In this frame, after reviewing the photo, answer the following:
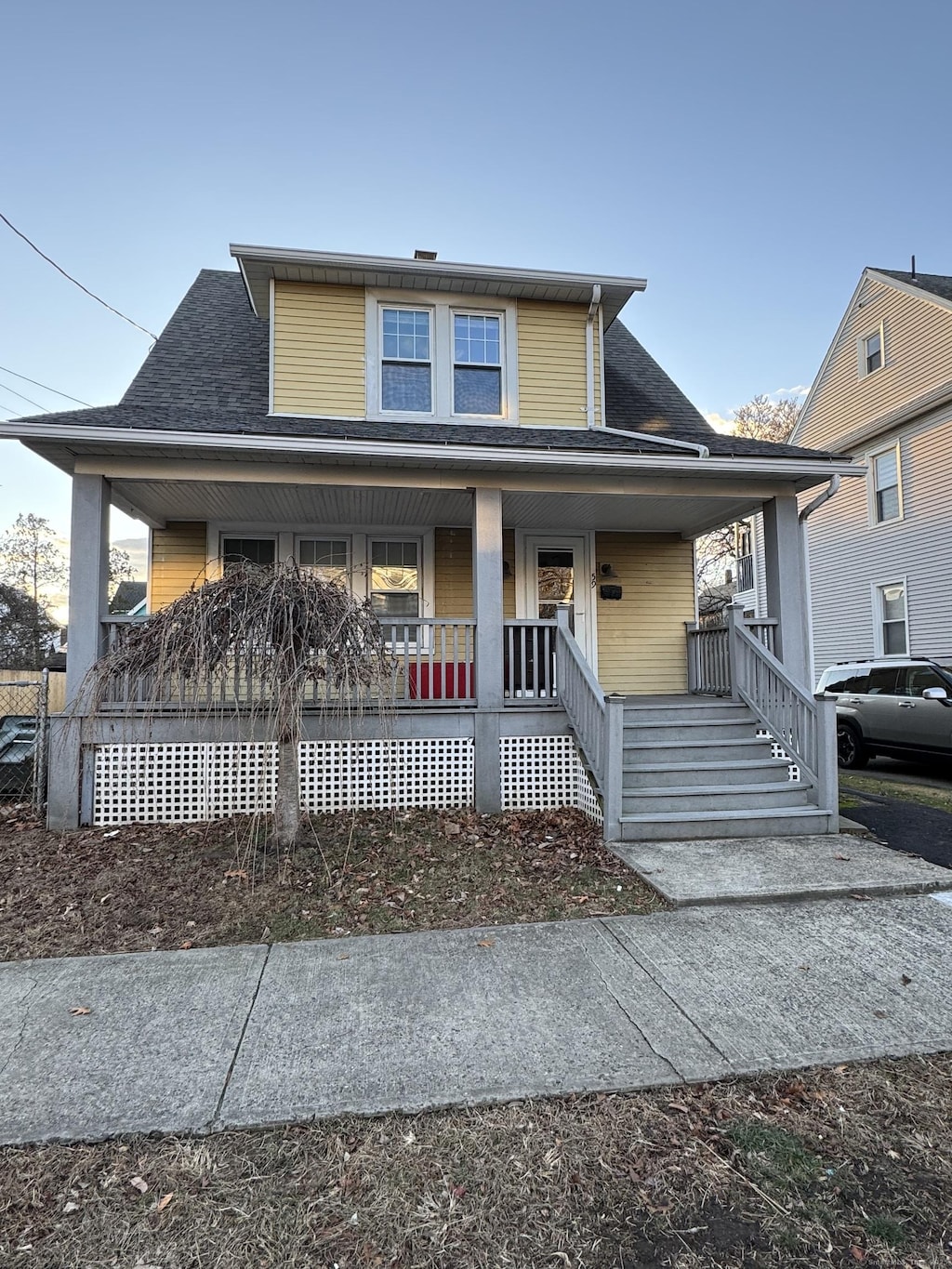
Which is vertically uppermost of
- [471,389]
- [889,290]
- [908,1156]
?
[889,290]

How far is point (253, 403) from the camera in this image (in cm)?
788

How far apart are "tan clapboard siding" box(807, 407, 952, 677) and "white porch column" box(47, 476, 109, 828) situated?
13.9m

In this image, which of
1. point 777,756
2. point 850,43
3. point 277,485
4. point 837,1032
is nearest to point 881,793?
point 777,756

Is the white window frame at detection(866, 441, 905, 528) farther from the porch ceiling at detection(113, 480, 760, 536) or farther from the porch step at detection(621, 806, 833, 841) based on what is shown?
the porch step at detection(621, 806, 833, 841)

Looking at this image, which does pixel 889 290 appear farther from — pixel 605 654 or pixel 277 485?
pixel 277 485

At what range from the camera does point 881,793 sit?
8.20 metres

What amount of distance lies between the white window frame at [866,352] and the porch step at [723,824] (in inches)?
509

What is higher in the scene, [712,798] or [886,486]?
[886,486]

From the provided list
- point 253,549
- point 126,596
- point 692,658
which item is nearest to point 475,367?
point 253,549

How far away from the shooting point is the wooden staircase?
567 cm

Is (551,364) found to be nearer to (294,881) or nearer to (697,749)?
(697,749)

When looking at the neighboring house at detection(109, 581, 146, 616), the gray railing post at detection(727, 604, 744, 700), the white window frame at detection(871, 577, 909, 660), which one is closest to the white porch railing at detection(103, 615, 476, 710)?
the gray railing post at detection(727, 604, 744, 700)

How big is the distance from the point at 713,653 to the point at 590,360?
163 inches

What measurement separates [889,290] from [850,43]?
526 cm
